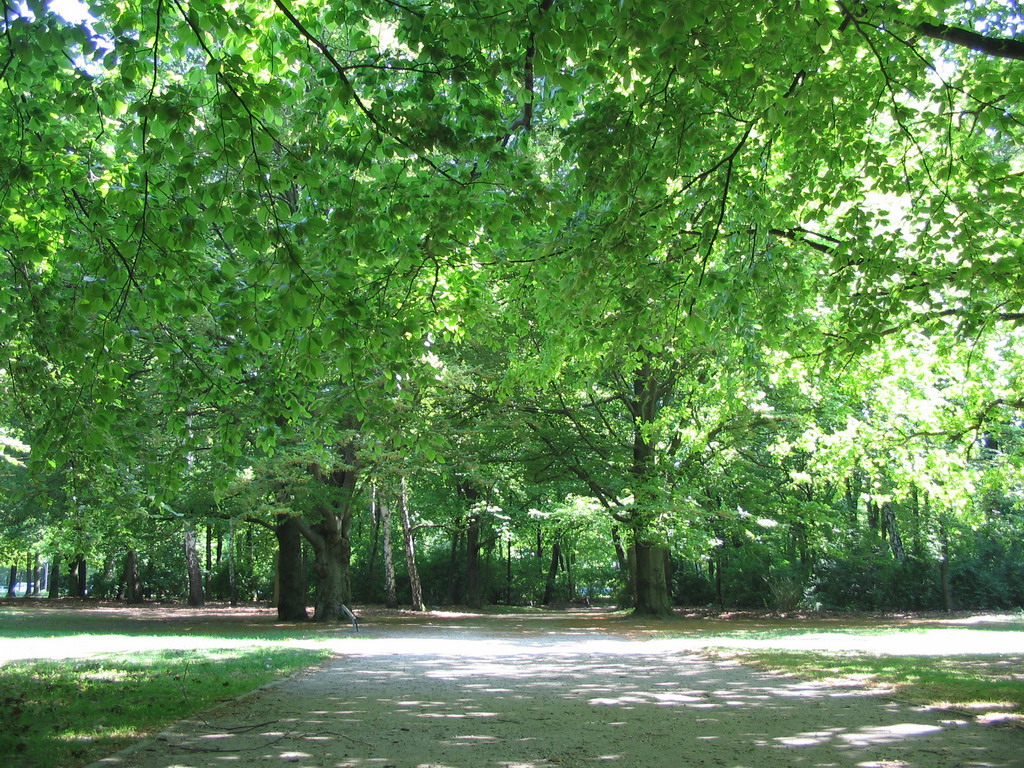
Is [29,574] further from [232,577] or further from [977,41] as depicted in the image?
[977,41]

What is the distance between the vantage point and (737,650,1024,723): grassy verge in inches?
288

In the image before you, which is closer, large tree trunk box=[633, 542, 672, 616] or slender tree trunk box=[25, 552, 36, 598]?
large tree trunk box=[633, 542, 672, 616]

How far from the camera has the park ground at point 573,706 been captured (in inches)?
207

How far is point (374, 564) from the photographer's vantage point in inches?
1385

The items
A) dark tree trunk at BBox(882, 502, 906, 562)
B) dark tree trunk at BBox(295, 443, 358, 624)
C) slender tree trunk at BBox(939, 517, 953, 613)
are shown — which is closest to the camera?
dark tree trunk at BBox(295, 443, 358, 624)

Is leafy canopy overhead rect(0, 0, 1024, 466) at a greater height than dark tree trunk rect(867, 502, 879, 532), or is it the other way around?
leafy canopy overhead rect(0, 0, 1024, 466)

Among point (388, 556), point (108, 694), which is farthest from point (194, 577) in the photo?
point (108, 694)

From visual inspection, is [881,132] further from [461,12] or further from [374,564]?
[374,564]

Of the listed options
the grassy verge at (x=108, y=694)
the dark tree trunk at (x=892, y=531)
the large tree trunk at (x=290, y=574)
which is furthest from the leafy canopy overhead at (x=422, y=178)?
the dark tree trunk at (x=892, y=531)

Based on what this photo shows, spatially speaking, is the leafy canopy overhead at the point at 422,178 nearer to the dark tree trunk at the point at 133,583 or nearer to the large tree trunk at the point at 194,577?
the large tree trunk at the point at 194,577

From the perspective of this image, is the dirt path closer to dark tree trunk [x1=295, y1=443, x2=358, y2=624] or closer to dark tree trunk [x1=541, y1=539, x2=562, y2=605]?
dark tree trunk [x1=295, y1=443, x2=358, y2=624]

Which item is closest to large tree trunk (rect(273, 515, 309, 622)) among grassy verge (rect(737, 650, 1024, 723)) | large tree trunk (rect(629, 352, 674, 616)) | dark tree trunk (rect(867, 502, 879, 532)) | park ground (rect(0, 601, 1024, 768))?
park ground (rect(0, 601, 1024, 768))

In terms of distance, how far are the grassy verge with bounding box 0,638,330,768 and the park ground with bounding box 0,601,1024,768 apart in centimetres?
6

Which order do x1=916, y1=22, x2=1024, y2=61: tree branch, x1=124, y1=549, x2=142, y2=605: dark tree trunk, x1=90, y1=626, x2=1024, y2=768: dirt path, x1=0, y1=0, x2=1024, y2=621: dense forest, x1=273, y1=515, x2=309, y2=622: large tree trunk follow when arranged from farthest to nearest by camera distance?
x1=124, y1=549, x2=142, y2=605: dark tree trunk → x1=273, y1=515, x2=309, y2=622: large tree trunk → x1=916, y1=22, x2=1024, y2=61: tree branch → x1=90, y1=626, x2=1024, y2=768: dirt path → x1=0, y1=0, x2=1024, y2=621: dense forest
